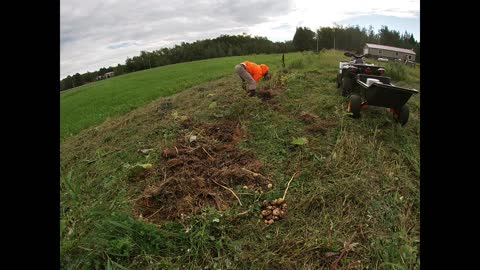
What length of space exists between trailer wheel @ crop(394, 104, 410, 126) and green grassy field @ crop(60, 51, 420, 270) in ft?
0.47

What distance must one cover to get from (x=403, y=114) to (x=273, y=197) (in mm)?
3354

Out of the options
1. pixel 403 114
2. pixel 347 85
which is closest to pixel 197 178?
pixel 403 114

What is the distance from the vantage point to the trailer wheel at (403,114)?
5.41m

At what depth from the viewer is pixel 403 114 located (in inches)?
213

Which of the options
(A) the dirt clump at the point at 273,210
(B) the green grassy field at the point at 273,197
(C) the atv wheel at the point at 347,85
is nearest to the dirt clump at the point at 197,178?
(B) the green grassy field at the point at 273,197

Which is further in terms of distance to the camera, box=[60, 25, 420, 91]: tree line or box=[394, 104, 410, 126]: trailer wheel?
box=[60, 25, 420, 91]: tree line

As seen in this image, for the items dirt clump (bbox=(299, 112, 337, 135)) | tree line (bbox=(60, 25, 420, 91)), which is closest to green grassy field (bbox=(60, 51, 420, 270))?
dirt clump (bbox=(299, 112, 337, 135))

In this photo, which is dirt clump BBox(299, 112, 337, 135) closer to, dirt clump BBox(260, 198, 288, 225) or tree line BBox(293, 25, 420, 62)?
dirt clump BBox(260, 198, 288, 225)

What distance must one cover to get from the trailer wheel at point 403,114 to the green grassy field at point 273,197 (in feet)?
0.47

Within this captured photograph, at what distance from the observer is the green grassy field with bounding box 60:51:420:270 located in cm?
278

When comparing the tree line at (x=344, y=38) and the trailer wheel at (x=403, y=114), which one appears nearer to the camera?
the trailer wheel at (x=403, y=114)

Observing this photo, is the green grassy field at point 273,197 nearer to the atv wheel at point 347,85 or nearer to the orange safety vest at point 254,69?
the atv wheel at point 347,85

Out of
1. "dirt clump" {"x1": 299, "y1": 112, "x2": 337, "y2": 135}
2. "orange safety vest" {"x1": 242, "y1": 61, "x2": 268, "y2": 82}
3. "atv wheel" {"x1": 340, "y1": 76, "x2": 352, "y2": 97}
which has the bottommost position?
"dirt clump" {"x1": 299, "y1": 112, "x2": 337, "y2": 135}
